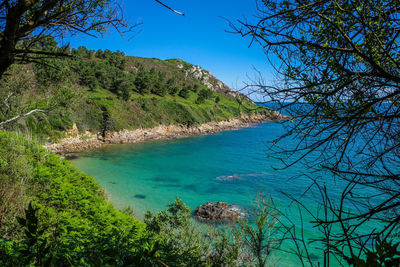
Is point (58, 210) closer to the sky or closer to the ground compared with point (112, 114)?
closer to the ground

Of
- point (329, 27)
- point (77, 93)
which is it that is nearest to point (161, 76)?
point (77, 93)

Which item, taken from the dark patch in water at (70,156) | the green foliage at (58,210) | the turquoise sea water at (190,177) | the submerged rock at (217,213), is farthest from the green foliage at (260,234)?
the dark patch in water at (70,156)

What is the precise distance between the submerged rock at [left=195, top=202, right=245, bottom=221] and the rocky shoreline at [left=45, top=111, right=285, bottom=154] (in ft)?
37.9

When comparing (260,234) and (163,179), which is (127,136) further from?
(260,234)

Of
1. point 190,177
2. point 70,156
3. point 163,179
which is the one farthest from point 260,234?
point 70,156

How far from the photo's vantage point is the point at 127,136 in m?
48.8

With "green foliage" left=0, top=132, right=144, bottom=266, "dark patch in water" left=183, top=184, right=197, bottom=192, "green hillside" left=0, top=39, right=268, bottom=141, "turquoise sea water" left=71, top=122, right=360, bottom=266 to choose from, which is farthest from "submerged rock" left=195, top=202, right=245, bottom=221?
"green hillside" left=0, top=39, right=268, bottom=141

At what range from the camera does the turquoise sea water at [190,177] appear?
65.5ft

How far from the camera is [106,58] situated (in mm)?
82500

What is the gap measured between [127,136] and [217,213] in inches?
1425

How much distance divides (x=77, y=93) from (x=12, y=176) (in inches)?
489

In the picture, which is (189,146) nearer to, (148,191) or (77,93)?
(148,191)

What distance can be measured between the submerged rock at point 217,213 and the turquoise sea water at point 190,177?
144 cm

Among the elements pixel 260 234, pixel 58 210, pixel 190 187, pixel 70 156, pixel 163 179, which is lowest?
pixel 190 187
